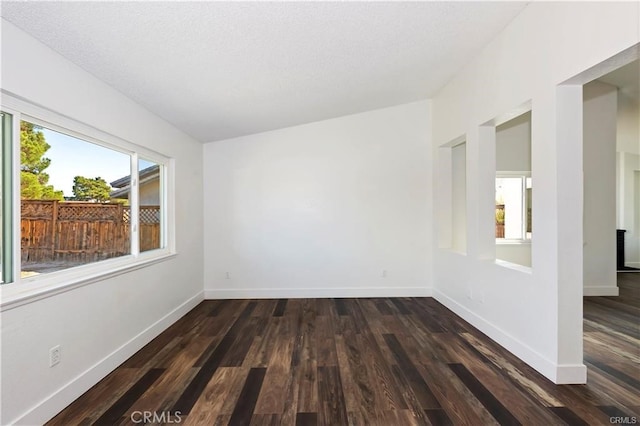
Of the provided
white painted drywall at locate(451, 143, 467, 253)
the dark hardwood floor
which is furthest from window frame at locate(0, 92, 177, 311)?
white painted drywall at locate(451, 143, 467, 253)

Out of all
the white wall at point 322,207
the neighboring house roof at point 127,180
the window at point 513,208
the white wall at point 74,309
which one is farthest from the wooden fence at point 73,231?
the window at point 513,208

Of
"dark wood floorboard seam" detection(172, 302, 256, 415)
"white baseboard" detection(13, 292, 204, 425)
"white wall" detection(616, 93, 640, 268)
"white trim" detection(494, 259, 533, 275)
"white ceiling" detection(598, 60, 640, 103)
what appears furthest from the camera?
"white wall" detection(616, 93, 640, 268)

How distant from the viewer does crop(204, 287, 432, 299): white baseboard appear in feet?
15.8

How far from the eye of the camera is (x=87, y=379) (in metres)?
2.30

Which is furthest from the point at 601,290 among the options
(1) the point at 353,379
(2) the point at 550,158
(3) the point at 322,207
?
(1) the point at 353,379

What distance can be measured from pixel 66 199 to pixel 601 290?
678 centimetres

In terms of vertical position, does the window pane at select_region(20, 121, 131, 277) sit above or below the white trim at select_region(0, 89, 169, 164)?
below

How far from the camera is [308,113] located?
436cm

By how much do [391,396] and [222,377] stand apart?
1329 mm

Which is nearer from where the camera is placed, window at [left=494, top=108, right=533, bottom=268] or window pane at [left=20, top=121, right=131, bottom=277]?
window pane at [left=20, top=121, right=131, bottom=277]

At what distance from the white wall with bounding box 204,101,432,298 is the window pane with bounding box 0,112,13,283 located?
2.98 metres

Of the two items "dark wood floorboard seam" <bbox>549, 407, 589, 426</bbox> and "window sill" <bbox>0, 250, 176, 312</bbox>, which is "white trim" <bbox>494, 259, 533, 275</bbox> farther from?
"window sill" <bbox>0, 250, 176, 312</bbox>

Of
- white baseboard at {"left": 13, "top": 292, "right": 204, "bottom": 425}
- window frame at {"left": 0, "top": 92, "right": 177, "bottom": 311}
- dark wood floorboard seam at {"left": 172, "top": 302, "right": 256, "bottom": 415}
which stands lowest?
dark wood floorboard seam at {"left": 172, "top": 302, "right": 256, "bottom": 415}

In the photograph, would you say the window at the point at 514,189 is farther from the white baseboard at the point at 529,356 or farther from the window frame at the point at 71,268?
the window frame at the point at 71,268
